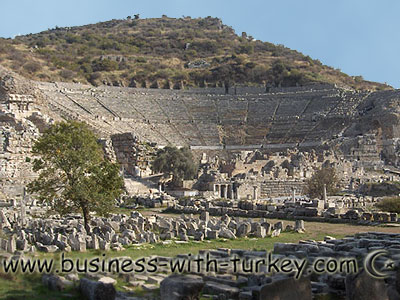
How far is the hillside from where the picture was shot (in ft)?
251

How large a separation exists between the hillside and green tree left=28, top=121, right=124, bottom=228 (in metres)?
55.6

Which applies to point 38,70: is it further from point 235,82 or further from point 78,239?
point 78,239

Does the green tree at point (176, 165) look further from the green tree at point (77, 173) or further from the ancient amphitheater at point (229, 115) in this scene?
the green tree at point (77, 173)

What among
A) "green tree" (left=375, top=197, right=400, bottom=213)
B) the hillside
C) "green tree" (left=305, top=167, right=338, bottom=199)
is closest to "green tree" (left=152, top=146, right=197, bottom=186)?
"green tree" (left=305, top=167, right=338, bottom=199)

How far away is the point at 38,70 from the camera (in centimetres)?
7356

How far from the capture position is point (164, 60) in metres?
91.9

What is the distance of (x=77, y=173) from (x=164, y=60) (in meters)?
76.5

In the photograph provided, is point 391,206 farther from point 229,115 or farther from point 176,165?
point 229,115

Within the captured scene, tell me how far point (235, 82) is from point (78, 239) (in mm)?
66922

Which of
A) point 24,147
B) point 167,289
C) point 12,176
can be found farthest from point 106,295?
point 24,147

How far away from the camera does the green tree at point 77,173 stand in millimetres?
16672

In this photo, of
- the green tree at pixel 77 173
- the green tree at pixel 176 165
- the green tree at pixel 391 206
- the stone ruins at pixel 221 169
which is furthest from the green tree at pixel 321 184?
the green tree at pixel 77 173

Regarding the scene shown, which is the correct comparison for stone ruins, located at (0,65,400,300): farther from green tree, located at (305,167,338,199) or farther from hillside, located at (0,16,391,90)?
hillside, located at (0,16,391,90)

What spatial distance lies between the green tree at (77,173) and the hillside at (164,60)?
183 ft
